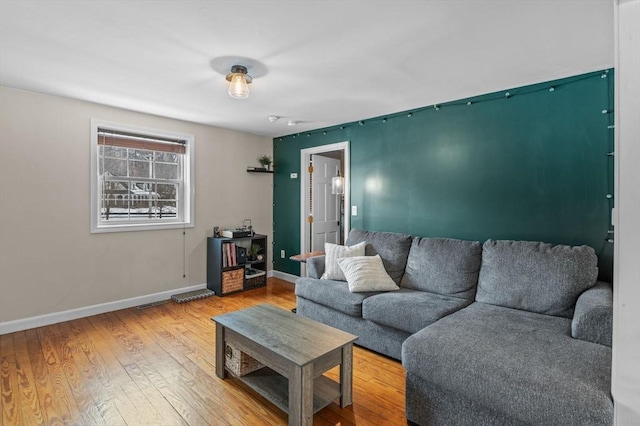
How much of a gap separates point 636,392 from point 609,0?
71.8 inches

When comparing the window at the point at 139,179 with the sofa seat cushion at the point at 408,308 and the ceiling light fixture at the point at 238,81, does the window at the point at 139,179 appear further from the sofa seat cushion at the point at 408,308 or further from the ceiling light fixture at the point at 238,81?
the sofa seat cushion at the point at 408,308

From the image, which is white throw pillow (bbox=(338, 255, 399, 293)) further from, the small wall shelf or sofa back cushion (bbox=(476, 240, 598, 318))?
Result: the small wall shelf

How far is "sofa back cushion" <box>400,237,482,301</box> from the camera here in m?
2.70

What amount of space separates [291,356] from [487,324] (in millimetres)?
1237

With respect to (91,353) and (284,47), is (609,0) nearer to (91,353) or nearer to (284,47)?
(284,47)

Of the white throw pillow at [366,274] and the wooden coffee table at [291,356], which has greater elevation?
the white throw pillow at [366,274]

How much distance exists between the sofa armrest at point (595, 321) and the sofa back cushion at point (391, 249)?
4.72ft

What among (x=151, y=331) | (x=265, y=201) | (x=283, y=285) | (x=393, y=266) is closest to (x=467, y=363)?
(x=393, y=266)

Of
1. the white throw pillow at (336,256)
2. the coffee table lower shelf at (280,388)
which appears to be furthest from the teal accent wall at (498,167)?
the coffee table lower shelf at (280,388)

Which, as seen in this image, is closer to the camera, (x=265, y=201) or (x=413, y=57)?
(x=413, y=57)

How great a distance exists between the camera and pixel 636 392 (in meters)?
1.08

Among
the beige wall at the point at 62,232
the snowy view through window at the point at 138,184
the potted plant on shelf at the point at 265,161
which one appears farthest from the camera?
the potted plant on shelf at the point at 265,161

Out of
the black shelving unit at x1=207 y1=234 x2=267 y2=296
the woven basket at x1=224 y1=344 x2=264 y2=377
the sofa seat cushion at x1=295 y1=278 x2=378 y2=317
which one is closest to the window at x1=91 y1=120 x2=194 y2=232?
the black shelving unit at x1=207 y1=234 x2=267 y2=296

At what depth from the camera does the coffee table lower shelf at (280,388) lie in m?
1.89
